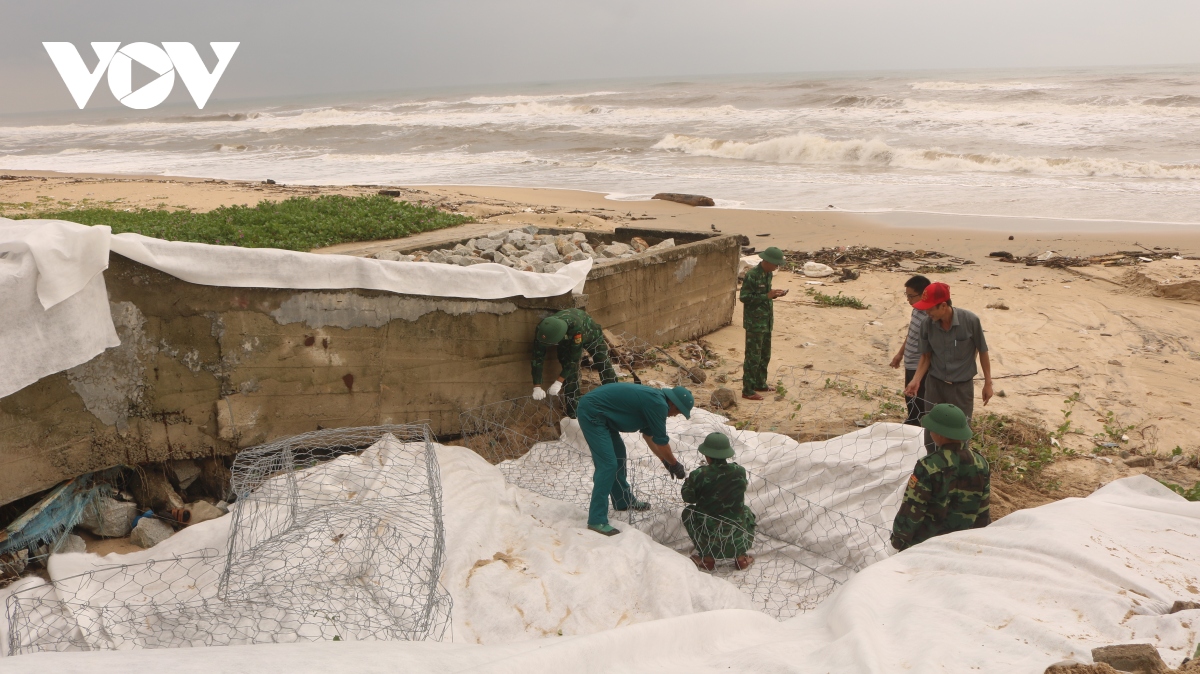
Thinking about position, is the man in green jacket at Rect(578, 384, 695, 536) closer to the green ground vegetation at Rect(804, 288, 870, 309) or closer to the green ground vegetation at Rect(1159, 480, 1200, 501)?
the green ground vegetation at Rect(1159, 480, 1200, 501)

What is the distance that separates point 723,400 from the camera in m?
6.56

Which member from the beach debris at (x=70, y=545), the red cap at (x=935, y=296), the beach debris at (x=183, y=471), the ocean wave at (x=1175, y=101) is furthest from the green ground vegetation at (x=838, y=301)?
the ocean wave at (x=1175, y=101)

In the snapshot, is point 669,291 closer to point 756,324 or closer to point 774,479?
point 756,324

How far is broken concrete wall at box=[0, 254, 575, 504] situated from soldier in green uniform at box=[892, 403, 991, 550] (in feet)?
10.3

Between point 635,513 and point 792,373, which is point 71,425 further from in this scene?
point 792,373

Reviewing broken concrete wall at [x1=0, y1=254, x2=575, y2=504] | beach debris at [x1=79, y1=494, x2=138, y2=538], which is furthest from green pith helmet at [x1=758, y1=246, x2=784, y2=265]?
beach debris at [x1=79, y1=494, x2=138, y2=538]

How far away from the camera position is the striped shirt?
18.0 ft

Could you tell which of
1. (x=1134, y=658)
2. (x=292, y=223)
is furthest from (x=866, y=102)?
(x=1134, y=658)

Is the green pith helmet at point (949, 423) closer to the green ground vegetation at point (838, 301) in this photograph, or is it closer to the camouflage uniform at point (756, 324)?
the camouflage uniform at point (756, 324)

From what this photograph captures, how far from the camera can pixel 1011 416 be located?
6305mm

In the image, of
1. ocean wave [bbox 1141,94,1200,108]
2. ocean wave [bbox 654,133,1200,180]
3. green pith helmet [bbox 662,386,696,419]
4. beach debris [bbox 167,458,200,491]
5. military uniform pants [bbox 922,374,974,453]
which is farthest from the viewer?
ocean wave [bbox 1141,94,1200,108]

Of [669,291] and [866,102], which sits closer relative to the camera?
[669,291]

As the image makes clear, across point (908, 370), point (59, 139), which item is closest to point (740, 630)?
point (908, 370)

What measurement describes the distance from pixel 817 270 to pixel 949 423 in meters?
7.30
